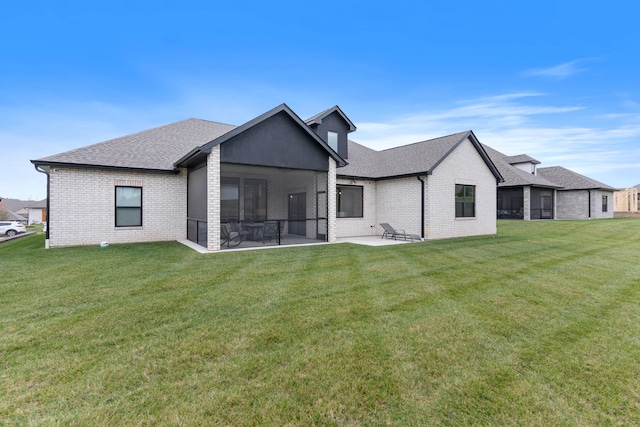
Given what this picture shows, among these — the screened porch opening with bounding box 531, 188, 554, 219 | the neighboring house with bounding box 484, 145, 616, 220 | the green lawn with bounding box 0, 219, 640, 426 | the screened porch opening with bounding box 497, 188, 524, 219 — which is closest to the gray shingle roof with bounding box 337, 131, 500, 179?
the green lawn with bounding box 0, 219, 640, 426

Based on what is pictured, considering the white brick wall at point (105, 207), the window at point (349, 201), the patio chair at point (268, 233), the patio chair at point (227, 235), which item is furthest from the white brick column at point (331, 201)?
the white brick wall at point (105, 207)

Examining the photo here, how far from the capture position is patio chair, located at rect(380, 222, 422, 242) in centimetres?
1418

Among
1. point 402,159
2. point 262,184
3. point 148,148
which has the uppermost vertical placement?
point 402,159

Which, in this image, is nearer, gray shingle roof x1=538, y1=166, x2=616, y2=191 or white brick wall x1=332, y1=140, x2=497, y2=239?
white brick wall x1=332, y1=140, x2=497, y2=239

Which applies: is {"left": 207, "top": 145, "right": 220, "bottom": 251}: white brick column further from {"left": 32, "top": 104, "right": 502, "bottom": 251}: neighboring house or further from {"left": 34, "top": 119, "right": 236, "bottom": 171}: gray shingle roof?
{"left": 34, "top": 119, "right": 236, "bottom": 171}: gray shingle roof

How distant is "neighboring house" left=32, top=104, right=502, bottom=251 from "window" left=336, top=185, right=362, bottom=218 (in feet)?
0.19

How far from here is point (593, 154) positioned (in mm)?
39656

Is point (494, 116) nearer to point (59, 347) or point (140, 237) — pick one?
point (140, 237)

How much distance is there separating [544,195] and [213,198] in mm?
32432

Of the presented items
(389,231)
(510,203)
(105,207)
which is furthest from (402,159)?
(510,203)

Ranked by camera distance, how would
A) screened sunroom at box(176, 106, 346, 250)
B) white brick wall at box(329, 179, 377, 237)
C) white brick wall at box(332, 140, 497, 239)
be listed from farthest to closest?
white brick wall at box(329, 179, 377, 237) → white brick wall at box(332, 140, 497, 239) → screened sunroom at box(176, 106, 346, 250)

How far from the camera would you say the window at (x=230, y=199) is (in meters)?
15.5

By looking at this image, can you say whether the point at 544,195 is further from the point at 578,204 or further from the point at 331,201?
the point at 331,201

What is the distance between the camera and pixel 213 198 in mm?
10406
